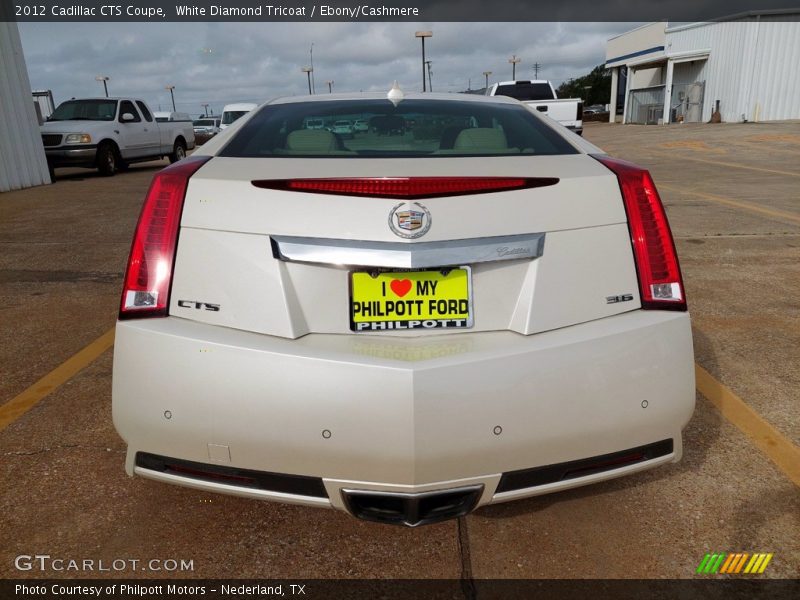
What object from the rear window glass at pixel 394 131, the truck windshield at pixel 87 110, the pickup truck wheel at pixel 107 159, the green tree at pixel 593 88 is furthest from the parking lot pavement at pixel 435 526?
the green tree at pixel 593 88

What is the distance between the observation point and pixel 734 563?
2010mm

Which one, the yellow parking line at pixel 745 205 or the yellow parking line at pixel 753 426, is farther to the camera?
the yellow parking line at pixel 745 205

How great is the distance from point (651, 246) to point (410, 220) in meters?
0.78

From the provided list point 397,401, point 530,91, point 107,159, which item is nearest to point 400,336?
point 397,401

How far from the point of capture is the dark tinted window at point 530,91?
1925 centimetres

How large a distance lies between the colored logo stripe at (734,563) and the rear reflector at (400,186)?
1.32m

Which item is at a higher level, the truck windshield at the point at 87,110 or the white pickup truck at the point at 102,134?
the truck windshield at the point at 87,110

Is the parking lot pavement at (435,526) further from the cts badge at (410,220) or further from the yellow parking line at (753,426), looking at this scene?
the cts badge at (410,220)

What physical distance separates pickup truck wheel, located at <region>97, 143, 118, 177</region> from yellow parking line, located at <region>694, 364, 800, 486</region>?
14.8 m

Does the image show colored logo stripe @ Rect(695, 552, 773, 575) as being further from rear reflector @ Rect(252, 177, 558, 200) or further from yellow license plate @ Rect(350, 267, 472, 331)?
rear reflector @ Rect(252, 177, 558, 200)

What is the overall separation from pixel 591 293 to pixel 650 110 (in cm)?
4188

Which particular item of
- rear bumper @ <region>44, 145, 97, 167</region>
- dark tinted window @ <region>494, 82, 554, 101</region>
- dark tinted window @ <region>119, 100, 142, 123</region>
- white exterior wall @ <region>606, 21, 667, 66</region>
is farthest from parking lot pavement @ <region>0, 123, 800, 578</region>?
white exterior wall @ <region>606, 21, 667, 66</region>

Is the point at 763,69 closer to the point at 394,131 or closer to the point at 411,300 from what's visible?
the point at 394,131

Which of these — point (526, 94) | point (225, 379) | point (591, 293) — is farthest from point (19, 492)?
point (526, 94)
